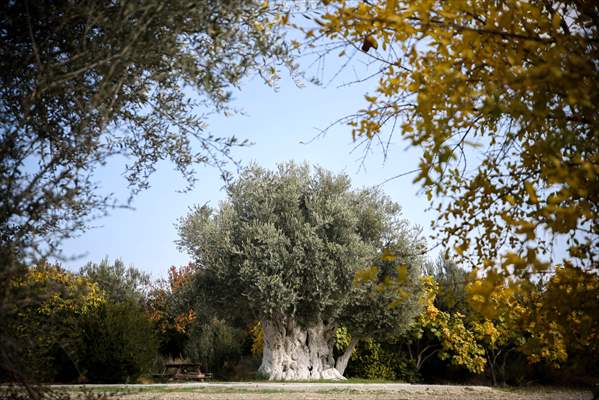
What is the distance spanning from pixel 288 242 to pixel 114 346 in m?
6.27

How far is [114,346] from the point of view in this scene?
17.3 meters

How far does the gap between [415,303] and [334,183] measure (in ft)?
16.1

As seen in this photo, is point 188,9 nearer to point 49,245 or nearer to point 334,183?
point 49,245

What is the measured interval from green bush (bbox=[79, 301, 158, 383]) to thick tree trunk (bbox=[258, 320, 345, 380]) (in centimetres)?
424

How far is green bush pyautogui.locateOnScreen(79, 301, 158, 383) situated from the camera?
17.3m

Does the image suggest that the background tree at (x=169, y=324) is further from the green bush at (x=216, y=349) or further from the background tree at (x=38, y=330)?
the background tree at (x=38, y=330)

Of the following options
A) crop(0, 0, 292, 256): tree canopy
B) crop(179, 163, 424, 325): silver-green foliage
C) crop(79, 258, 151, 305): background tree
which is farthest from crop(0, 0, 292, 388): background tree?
crop(79, 258, 151, 305): background tree

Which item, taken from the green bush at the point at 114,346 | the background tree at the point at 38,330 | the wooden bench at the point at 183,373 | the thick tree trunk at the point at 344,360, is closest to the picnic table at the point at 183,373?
the wooden bench at the point at 183,373

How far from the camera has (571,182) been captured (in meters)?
3.02

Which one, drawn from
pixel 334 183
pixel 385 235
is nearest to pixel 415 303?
pixel 385 235

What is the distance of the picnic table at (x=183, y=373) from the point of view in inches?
771

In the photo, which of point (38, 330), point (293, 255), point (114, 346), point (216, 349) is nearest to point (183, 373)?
point (216, 349)

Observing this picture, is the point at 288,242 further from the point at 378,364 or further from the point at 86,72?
the point at 86,72

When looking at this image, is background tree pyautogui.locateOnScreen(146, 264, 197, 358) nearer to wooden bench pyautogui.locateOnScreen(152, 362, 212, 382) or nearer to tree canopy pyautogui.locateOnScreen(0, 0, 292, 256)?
wooden bench pyautogui.locateOnScreen(152, 362, 212, 382)
